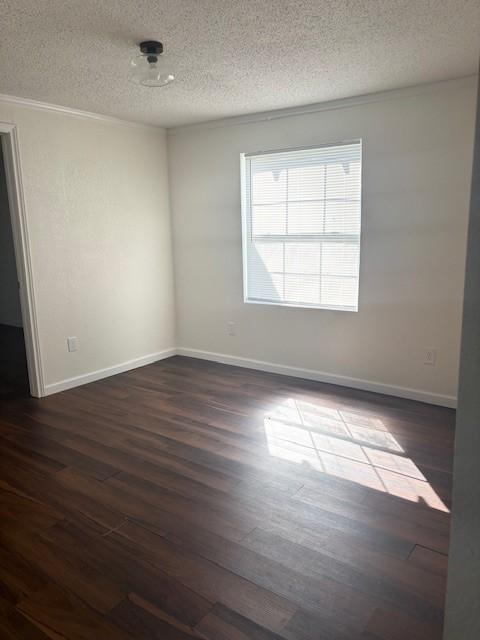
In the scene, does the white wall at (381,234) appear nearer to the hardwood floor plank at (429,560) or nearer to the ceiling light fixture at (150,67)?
the ceiling light fixture at (150,67)

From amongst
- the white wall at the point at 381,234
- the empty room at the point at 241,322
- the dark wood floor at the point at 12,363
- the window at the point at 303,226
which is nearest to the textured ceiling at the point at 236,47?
the empty room at the point at 241,322

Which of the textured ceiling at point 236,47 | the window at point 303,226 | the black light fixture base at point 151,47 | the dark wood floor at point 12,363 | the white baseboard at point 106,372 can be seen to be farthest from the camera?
the dark wood floor at point 12,363

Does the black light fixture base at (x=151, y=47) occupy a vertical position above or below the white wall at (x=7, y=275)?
above

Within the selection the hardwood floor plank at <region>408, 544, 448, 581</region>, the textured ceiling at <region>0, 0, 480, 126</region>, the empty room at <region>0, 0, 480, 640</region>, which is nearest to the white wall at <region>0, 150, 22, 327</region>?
the empty room at <region>0, 0, 480, 640</region>

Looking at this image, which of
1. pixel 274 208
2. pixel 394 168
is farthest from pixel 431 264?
pixel 274 208

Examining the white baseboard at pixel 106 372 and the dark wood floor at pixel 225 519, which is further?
the white baseboard at pixel 106 372

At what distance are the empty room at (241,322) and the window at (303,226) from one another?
0.02 metres

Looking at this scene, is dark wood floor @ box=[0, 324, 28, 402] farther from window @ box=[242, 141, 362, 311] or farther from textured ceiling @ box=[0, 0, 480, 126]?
textured ceiling @ box=[0, 0, 480, 126]

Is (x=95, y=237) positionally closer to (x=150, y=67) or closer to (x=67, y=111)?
(x=67, y=111)

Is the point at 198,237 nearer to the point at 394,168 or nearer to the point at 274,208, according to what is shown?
the point at 274,208

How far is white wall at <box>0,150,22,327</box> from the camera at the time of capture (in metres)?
6.51

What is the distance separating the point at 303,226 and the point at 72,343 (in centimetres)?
236

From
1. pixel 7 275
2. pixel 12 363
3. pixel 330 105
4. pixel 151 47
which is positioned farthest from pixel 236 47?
pixel 7 275

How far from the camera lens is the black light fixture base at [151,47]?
8.30 feet
